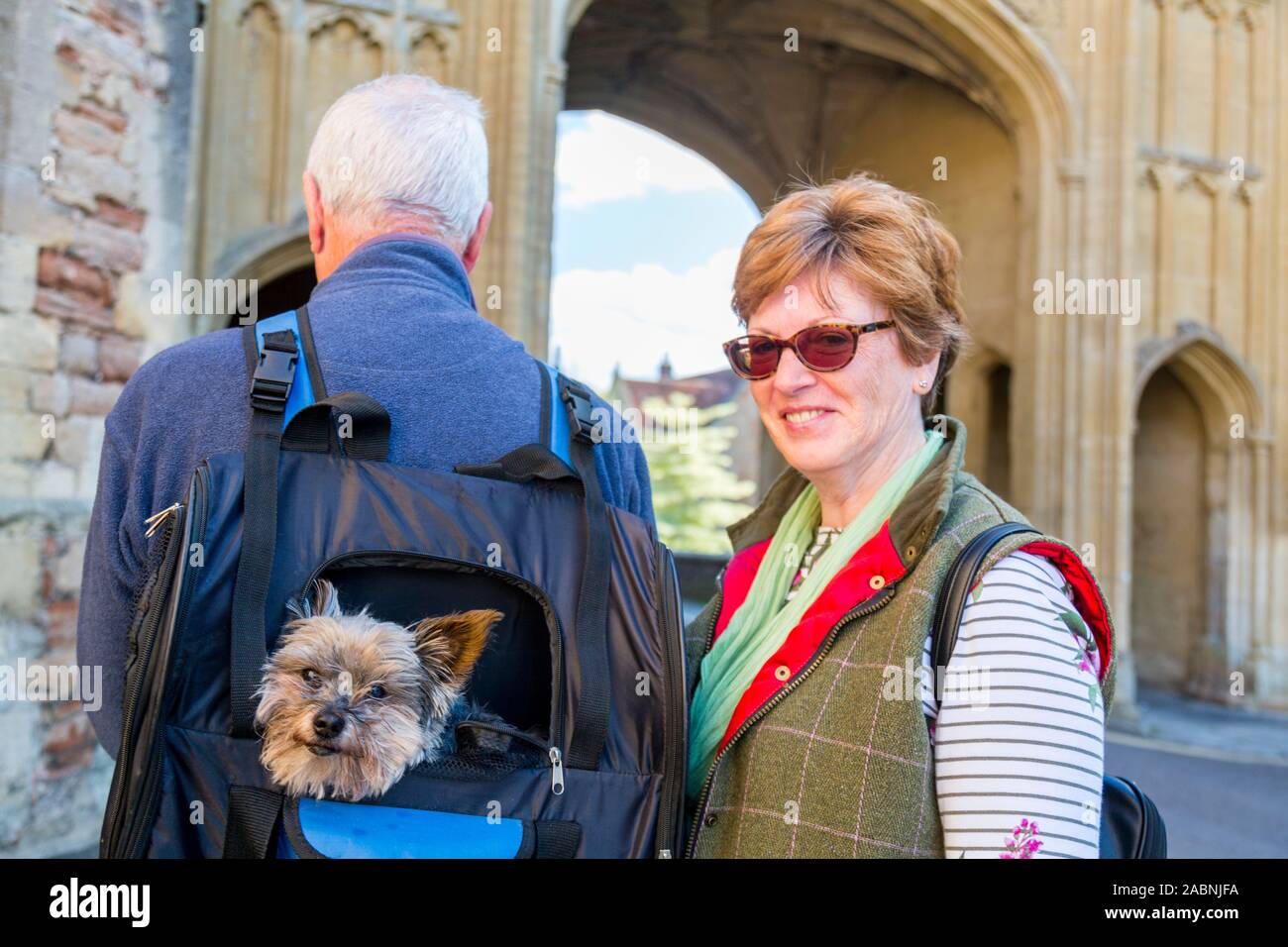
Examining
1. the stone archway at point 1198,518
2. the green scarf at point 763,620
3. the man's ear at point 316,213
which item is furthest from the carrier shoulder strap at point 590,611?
the stone archway at point 1198,518

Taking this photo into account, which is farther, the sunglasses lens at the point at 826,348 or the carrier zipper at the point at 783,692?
the sunglasses lens at the point at 826,348

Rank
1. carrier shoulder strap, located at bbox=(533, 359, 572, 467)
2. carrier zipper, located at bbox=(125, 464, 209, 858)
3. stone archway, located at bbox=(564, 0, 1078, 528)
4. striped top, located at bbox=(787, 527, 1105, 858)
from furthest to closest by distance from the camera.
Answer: stone archway, located at bbox=(564, 0, 1078, 528) → carrier shoulder strap, located at bbox=(533, 359, 572, 467) → striped top, located at bbox=(787, 527, 1105, 858) → carrier zipper, located at bbox=(125, 464, 209, 858)

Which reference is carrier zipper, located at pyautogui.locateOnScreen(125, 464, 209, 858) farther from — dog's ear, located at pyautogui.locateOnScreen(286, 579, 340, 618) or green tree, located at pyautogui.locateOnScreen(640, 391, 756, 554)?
green tree, located at pyautogui.locateOnScreen(640, 391, 756, 554)

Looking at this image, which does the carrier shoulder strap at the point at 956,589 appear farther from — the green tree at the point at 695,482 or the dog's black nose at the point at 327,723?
the green tree at the point at 695,482

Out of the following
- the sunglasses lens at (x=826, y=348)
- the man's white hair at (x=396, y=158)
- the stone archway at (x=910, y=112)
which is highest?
the stone archway at (x=910, y=112)

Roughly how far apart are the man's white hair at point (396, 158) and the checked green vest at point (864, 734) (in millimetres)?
881

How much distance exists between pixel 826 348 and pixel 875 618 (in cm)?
44

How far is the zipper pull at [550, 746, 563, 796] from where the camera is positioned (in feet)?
3.95

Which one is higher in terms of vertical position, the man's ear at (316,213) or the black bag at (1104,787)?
the man's ear at (316,213)

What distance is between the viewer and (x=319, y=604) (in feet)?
3.87

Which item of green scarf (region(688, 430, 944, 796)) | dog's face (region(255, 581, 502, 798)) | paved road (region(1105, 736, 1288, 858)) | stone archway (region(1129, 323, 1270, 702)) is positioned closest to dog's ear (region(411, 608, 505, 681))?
dog's face (region(255, 581, 502, 798))

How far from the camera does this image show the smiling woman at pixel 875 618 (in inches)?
48.1

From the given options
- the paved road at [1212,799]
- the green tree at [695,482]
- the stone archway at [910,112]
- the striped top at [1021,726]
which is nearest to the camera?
the striped top at [1021,726]

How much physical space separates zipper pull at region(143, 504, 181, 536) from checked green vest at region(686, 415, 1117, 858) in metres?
0.71
